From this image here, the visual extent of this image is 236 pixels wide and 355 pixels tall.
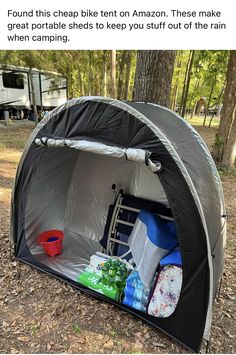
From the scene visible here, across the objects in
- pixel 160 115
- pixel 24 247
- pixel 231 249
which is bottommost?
pixel 231 249

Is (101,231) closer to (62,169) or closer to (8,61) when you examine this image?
(62,169)

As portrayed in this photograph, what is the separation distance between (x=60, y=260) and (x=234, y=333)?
1982mm

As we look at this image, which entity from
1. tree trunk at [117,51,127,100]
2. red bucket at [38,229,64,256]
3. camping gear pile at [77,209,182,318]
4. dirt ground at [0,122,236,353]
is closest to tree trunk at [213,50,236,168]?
dirt ground at [0,122,236,353]

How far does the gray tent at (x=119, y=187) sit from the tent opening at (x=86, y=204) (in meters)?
0.01

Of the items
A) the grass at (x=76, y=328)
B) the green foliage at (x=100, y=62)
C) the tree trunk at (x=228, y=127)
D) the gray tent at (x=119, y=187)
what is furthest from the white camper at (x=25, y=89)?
the grass at (x=76, y=328)

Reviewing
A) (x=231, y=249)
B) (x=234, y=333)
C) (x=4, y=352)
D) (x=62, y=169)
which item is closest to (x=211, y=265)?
(x=234, y=333)

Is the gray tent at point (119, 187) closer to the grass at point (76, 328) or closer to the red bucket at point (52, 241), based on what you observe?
the red bucket at point (52, 241)

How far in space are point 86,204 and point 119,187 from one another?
1.92ft

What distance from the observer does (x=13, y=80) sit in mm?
14969

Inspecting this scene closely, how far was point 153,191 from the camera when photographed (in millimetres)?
3238

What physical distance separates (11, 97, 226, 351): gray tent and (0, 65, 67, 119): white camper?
438 inches

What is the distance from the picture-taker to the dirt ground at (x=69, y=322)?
228 cm

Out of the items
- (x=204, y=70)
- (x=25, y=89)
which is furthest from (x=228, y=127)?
(x=25, y=89)
